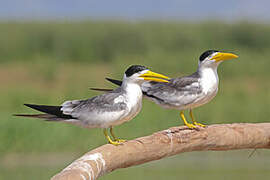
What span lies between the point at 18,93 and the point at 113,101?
7680 millimetres

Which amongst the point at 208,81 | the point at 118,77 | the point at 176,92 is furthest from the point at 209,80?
the point at 118,77

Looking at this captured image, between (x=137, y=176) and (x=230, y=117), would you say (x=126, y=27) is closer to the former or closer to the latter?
(x=230, y=117)

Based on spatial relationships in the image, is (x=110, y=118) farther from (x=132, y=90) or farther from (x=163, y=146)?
(x=163, y=146)

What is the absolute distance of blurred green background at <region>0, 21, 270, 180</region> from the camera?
9.43 m

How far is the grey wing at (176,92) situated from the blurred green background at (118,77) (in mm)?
1235

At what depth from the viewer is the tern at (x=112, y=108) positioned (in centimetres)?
353

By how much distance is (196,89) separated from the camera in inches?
156

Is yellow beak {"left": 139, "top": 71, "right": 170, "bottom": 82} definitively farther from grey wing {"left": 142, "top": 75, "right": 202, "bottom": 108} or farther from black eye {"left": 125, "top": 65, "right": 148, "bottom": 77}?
grey wing {"left": 142, "top": 75, "right": 202, "bottom": 108}

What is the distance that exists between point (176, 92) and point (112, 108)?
2.16 ft

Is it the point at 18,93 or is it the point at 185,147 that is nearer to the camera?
the point at 185,147

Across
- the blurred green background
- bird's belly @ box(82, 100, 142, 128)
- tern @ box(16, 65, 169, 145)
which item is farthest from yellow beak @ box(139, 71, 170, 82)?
the blurred green background

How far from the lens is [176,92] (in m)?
4.02

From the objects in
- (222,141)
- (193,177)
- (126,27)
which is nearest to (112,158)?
(222,141)

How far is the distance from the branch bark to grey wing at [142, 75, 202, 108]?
23cm
